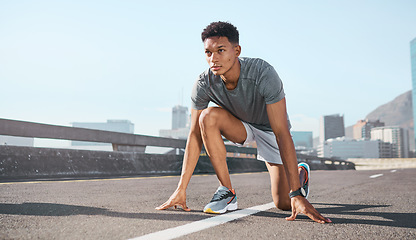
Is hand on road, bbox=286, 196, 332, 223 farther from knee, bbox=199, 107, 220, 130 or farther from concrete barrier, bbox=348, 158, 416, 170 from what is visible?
concrete barrier, bbox=348, 158, 416, 170

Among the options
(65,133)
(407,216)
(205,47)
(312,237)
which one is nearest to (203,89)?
(205,47)

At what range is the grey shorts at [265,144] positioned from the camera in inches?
166

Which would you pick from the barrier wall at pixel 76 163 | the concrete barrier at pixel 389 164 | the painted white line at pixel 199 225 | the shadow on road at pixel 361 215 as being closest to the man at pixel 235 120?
the painted white line at pixel 199 225

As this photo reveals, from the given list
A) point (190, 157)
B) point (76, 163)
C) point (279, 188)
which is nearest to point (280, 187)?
point (279, 188)

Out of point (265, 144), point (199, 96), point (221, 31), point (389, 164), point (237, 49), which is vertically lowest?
point (389, 164)

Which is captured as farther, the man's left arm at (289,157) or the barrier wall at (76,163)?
the barrier wall at (76,163)

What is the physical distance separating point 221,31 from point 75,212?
78.3 inches

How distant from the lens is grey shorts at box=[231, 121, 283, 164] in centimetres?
423

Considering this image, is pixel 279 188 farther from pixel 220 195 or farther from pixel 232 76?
pixel 232 76

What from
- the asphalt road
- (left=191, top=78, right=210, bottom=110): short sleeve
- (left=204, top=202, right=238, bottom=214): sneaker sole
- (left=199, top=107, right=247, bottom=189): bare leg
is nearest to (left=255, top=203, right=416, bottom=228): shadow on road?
the asphalt road

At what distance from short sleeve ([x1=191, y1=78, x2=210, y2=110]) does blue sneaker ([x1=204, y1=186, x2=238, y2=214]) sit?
2.90 ft

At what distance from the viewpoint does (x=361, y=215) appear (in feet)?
11.2

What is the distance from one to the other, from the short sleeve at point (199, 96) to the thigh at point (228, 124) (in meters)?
0.08

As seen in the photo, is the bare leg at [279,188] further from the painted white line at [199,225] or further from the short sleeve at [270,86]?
the short sleeve at [270,86]
